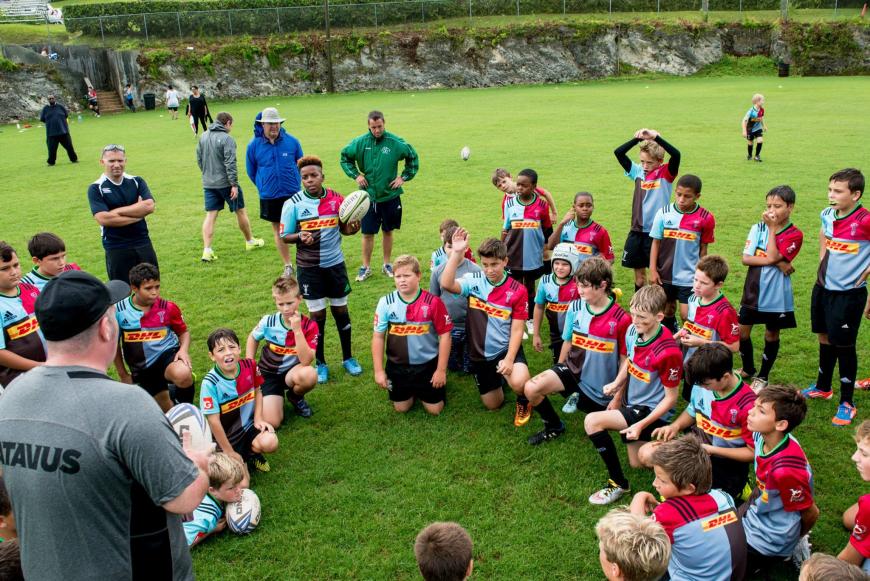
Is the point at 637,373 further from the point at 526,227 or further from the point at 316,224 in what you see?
the point at 316,224

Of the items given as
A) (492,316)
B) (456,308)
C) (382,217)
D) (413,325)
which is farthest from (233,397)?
(382,217)

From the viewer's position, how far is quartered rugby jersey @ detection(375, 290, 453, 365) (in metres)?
6.45

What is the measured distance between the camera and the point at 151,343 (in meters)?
6.33

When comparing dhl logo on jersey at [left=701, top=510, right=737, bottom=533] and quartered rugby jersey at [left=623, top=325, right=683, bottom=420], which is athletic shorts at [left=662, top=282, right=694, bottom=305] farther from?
dhl logo on jersey at [left=701, top=510, right=737, bottom=533]

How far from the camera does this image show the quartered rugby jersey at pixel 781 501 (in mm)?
4012

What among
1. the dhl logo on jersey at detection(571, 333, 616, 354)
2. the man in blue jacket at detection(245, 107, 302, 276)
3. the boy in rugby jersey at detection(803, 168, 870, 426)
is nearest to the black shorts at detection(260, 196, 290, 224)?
the man in blue jacket at detection(245, 107, 302, 276)

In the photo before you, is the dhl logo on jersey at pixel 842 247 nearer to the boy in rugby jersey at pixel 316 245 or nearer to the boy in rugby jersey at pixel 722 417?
the boy in rugby jersey at pixel 722 417

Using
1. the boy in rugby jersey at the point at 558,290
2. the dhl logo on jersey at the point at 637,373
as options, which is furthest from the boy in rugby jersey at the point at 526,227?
the dhl logo on jersey at the point at 637,373

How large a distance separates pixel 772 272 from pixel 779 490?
121 inches

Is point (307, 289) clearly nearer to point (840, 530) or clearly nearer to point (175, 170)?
point (840, 530)

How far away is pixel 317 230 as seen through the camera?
7609 millimetres

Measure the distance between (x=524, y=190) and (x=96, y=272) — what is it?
7.13 meters

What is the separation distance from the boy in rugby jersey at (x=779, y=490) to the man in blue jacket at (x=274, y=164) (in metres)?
7.68

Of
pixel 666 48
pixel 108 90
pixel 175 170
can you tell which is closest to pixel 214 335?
pixel 175 170
